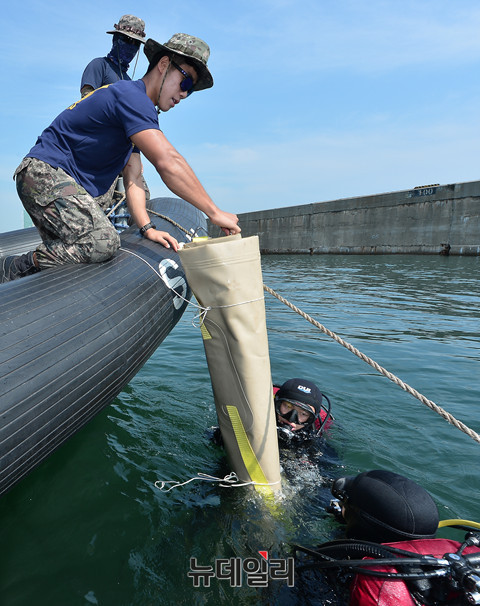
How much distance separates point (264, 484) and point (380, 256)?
19743 mm

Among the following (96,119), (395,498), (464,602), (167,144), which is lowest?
(464,602)

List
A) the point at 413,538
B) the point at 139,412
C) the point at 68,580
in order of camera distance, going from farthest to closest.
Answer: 1. the point at 139,412
2. the point at 68,580
3. the point at 413,538

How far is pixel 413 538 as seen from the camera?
1734 mm

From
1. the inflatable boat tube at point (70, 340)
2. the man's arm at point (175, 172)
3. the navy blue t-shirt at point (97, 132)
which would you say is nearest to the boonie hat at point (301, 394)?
the inflatable boat tube at point (70, 340)

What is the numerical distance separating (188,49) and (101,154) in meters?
0.87

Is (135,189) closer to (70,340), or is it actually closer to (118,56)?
(70,340)

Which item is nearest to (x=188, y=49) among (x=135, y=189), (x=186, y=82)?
(x=186, y=82)

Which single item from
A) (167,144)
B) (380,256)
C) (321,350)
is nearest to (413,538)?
(167,144)

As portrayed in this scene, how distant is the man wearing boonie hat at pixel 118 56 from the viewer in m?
4.55

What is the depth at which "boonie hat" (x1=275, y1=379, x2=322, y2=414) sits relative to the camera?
3.24 metres

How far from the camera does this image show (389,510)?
1762mm

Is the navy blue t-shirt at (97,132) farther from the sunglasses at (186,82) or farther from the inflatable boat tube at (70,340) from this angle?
the inflatable boat tube at (70,340)

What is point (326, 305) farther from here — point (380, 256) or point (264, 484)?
point (380, 256)

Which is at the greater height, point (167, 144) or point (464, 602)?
point (167, 144)
